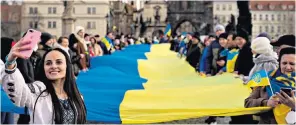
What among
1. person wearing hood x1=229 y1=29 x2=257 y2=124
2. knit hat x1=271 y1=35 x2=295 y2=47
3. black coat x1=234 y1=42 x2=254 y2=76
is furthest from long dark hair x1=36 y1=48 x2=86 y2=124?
black coat x1=234 y1=42 x2=254 y2=76

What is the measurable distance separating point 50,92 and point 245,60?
15.7ft

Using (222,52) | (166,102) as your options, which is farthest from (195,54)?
(166,102)

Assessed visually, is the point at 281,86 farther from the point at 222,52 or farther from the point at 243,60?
the point at 222,52

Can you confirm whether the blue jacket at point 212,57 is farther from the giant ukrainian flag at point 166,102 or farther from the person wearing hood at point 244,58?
the person wearing hood at point 244,58

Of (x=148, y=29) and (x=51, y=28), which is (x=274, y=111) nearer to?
(x=51, y=28)

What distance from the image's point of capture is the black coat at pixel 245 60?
27.9 ft

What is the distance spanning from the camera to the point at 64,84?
4.34 metres

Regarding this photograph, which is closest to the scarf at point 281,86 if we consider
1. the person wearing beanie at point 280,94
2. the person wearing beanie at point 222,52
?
the person wearing beanie at point 280,94

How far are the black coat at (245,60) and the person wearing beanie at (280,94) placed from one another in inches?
122

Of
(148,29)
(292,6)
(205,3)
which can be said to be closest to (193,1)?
(205,3)

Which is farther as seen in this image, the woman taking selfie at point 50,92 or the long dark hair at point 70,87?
the long dark hair at point 70,87

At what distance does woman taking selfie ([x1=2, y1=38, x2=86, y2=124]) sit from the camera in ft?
13.2

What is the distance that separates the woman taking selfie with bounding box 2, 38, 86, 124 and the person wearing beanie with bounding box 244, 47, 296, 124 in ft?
5.30

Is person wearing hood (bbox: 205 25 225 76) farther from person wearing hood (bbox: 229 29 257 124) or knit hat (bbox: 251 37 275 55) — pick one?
knit hat (bbox: 251 37 275 55)
